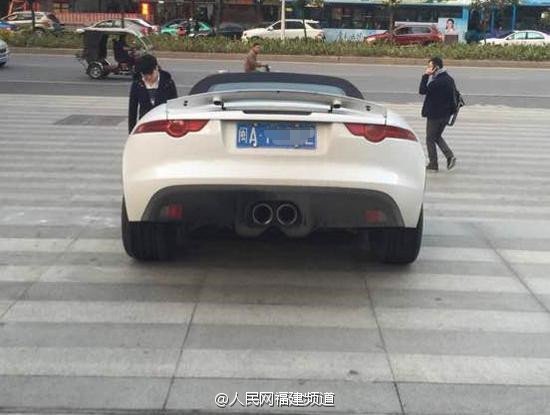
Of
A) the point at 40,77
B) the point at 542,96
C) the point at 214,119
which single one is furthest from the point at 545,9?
the point at 214,119

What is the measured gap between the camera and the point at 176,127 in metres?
4.90

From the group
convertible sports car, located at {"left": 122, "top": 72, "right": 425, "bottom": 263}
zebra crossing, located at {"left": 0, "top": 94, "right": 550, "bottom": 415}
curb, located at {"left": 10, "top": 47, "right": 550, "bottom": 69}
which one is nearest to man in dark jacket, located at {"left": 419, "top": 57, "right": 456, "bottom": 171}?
zebra crossing, located at {"left": 0, "top": 94, "right": 550, "bottom": 415}

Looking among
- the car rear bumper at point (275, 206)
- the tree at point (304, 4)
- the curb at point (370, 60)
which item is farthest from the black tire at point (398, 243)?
the tree at point (304, 4)

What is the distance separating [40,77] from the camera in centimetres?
2311

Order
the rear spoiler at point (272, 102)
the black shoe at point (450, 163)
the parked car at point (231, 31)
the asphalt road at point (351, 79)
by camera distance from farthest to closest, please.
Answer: the parked car at point (231, 31) < the asphalt road at point (351, 79) < the black shoe at point (450, 163) < the rear spoiler at point (272, 102)

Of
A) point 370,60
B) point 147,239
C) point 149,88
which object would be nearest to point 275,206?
point 147,239

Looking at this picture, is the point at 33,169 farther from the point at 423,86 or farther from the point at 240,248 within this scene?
the point at 423,86

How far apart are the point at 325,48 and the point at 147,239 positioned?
28562 millimetres

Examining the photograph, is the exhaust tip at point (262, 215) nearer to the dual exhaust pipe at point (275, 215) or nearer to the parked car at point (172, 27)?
the dual exhaust pipe at point (275, 215)

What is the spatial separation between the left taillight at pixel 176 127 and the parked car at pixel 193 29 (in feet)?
124

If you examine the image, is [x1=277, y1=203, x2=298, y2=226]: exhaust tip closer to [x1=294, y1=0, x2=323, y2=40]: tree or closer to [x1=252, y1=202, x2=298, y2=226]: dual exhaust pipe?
[x1=252, y1=202, x2=298, y2=226]: dual exhaust pipe

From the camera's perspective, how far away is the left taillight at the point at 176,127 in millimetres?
4855

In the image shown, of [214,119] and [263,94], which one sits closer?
[214,119]

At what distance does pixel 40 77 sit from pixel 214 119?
19.7 m
